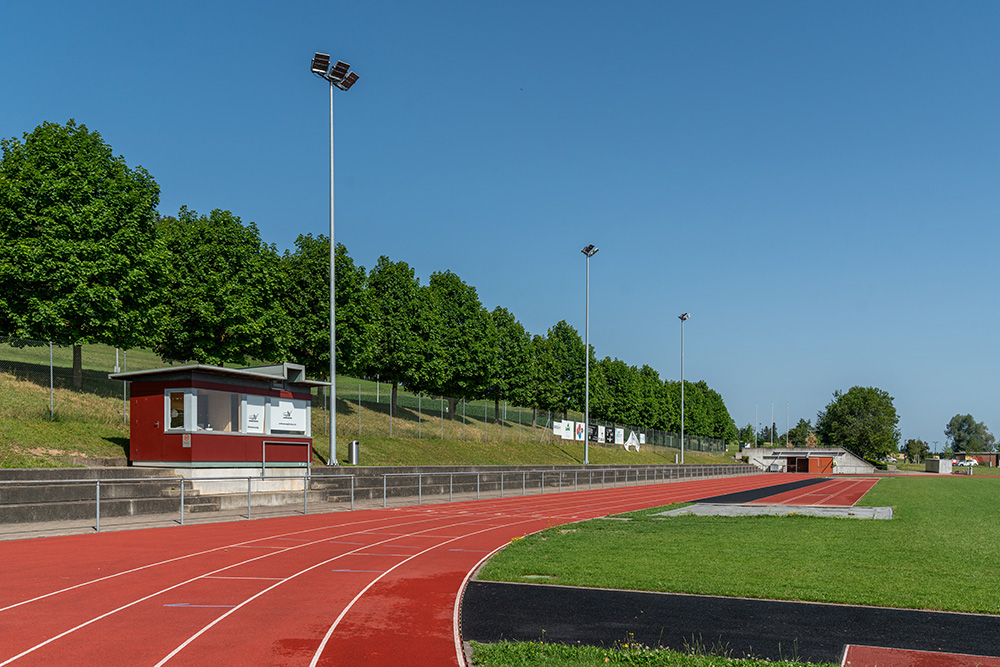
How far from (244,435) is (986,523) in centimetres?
2335

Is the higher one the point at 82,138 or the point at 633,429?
the point at 82,138

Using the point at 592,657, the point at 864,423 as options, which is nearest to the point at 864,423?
the point at 864,423

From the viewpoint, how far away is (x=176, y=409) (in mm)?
25078

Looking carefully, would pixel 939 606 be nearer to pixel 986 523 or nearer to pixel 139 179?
pixel 986 523

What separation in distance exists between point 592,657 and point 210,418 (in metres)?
20.7

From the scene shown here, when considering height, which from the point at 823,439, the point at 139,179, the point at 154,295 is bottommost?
the point at 823,439

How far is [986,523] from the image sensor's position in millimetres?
23438

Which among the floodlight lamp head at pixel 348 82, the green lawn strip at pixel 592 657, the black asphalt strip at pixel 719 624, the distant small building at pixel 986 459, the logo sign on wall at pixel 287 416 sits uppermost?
the floodlight lamp head at pixel 348 82

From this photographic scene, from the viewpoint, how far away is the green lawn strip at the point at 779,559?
1138cm

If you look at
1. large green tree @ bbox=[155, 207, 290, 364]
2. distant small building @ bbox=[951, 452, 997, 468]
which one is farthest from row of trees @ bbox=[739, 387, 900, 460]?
large green tree @ bbox=[155, 207, 290, 364]

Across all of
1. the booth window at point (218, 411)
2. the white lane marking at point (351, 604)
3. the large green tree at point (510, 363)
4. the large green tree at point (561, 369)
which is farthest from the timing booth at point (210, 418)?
the large green tree at point (561, 369)

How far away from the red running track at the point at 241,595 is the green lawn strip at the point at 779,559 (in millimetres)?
1712

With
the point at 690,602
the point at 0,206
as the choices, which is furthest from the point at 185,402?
the point at 690,602

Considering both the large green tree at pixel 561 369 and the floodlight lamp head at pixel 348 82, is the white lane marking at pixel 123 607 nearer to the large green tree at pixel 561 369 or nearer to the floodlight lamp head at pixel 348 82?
the floodlight lamp head at pixel 348 82
